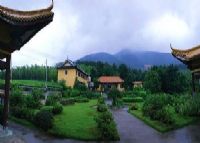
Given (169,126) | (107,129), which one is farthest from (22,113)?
(169,126)

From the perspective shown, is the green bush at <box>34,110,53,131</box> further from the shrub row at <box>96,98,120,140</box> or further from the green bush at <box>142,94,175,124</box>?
the green bush at <box>142,94,175,124</box>

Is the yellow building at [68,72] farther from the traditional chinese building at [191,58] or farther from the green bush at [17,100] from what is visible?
the traditional chinese building at [191,58]

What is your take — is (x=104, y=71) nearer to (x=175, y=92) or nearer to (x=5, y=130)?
(x=175, y=92)

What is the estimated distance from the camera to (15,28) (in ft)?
44.8

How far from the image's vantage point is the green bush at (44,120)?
76.3 feet

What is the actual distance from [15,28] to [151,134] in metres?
12.5

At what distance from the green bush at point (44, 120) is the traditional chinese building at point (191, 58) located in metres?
8.78

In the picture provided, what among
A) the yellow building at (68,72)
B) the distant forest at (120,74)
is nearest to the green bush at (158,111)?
the distant forest at (120,74)

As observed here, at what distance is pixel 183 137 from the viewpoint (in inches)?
848

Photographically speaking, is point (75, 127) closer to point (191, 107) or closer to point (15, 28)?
point (191, 107)

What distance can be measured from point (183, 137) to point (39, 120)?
908 centimetres

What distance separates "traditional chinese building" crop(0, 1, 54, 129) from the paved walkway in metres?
9.16

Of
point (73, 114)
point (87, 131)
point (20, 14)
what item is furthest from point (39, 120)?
point (20, 14)

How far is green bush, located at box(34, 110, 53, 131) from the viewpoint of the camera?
915 inches
